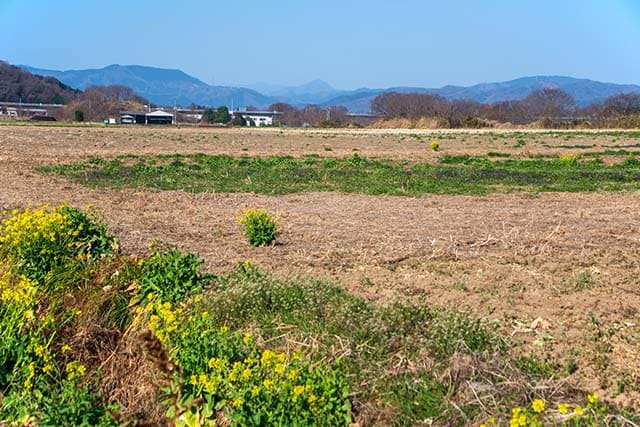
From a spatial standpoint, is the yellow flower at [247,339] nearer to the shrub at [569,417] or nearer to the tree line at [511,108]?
the shrub at [569,417]

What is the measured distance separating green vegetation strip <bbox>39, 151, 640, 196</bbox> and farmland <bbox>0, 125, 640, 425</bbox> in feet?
0.52

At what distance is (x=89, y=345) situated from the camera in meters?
5.73

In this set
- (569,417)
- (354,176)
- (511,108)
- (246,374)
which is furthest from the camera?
(511,108)

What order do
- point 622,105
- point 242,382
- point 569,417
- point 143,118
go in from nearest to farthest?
point 569,417 < point 242,382 < point 622,105 < point 143,118

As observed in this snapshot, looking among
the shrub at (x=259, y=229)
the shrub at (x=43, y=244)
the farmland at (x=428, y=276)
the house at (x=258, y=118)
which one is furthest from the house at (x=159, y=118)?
the shrub at (x=43, y=244)

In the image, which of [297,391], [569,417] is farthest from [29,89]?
[569,417]

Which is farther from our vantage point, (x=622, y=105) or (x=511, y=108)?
(x=511, y=108)

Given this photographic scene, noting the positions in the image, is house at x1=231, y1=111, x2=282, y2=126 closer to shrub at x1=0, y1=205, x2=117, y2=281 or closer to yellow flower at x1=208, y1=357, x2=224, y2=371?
shrub at x1=0, y1=205, x2=117, y2=281

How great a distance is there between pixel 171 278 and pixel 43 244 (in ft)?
4.81

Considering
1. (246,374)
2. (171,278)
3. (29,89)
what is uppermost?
(29,89)

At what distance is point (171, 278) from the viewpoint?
5.96 metres

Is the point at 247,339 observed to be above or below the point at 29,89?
below

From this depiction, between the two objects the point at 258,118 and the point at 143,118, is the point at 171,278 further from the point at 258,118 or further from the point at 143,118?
the point at 258,118

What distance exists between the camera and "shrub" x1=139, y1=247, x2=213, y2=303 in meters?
5.90
